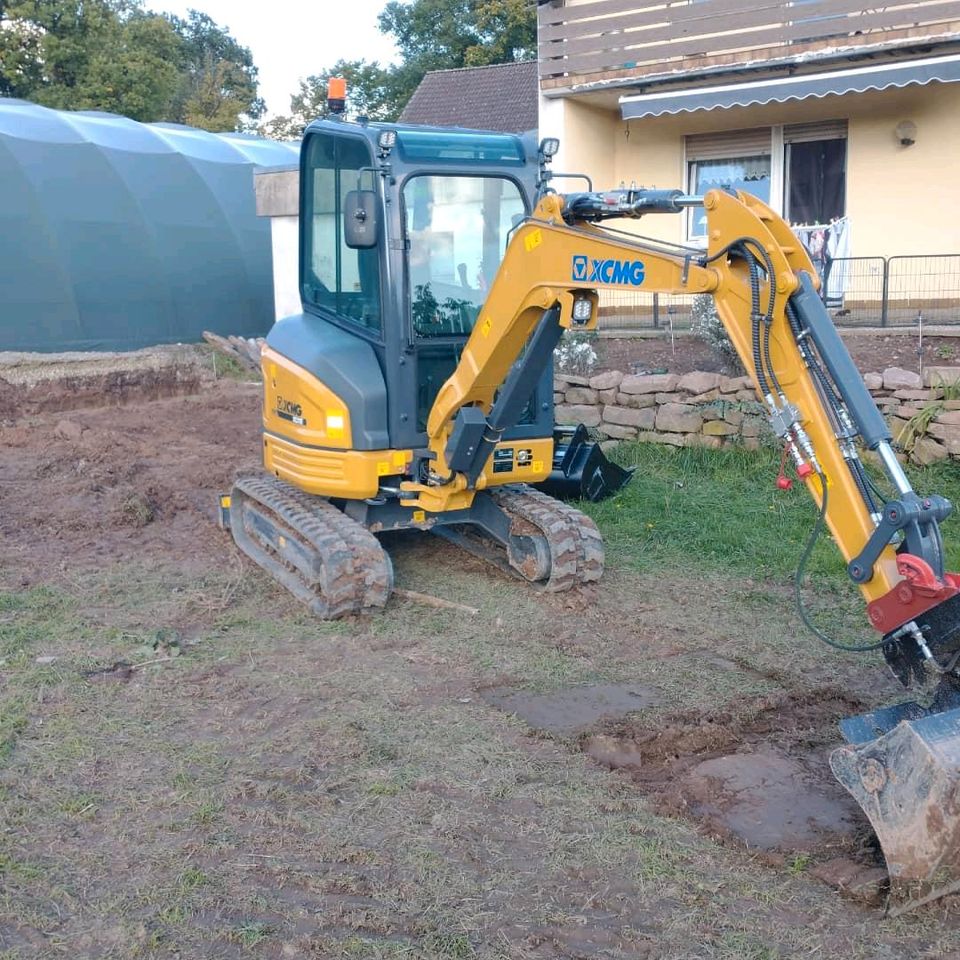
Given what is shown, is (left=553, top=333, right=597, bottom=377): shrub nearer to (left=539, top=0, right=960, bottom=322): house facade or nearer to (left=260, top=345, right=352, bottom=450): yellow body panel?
(left=539, top=0, right=960, bottom=322): house facade

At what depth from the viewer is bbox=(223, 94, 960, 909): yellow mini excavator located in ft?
14.9

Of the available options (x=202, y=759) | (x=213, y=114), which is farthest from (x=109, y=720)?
(x=213, y=114)

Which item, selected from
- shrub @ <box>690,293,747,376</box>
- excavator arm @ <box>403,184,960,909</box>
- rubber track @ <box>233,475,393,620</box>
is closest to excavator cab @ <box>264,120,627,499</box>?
rubber track @ <box>233,475,393,620</box>

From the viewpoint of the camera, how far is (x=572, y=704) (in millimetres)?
5676

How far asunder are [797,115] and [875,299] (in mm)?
2879

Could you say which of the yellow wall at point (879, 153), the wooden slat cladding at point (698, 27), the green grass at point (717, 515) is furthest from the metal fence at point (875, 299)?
the green grass at point (717, 515)

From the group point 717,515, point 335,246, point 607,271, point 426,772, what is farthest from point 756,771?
point 335,246

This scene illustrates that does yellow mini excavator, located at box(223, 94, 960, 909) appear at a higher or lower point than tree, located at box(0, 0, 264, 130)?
lower

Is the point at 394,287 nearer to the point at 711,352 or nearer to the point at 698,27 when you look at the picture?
the point at 711,352

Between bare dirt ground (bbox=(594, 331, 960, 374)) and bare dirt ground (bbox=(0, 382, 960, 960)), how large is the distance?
4310 millimetres

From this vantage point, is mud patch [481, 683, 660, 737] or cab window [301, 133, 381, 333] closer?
mud patch [481, 683, 660, 737]

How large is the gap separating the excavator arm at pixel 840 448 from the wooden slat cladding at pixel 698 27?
28.4 ft

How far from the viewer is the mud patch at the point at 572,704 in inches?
214

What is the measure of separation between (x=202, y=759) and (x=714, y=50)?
11.7m
